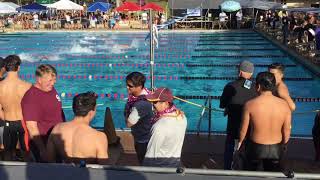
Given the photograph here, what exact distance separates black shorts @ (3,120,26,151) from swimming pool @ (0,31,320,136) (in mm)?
5284

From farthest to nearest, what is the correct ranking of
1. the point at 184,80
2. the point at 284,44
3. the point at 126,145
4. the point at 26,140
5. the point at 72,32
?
the point at 72,32
the point at 284,44
the point at 184,80
the point at 126,145
the point at 26,140

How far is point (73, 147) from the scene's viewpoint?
3352 millimetres

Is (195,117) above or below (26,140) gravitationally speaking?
below

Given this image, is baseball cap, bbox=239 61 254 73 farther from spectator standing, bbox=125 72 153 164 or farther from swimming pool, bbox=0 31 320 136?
swimming pool, bbox=0 31 320 136

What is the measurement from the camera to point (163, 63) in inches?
707

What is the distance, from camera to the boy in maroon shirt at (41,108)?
4062 millimetres

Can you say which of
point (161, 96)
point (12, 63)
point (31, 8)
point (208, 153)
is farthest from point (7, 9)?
point (161, 96)

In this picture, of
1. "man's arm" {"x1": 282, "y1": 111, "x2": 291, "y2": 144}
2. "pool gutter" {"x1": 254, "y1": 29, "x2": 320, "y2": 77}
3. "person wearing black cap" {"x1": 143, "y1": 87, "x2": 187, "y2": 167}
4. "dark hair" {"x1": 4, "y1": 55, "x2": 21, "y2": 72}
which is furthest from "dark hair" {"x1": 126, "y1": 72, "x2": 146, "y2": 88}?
"pool gutter" {"x1": 254, "y1": 29, "x2": 320, "y2": 77}

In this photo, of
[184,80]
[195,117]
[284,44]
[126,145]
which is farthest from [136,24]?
[126,145]

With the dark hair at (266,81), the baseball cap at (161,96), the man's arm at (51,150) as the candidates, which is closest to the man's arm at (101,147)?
the man's arm at (51,150)

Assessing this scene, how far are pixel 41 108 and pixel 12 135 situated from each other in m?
0.90

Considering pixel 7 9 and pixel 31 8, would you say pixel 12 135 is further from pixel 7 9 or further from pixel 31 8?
pixel 31 8

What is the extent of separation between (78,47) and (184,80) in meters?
9.54

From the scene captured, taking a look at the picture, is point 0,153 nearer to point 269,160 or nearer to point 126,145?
point 126,145
